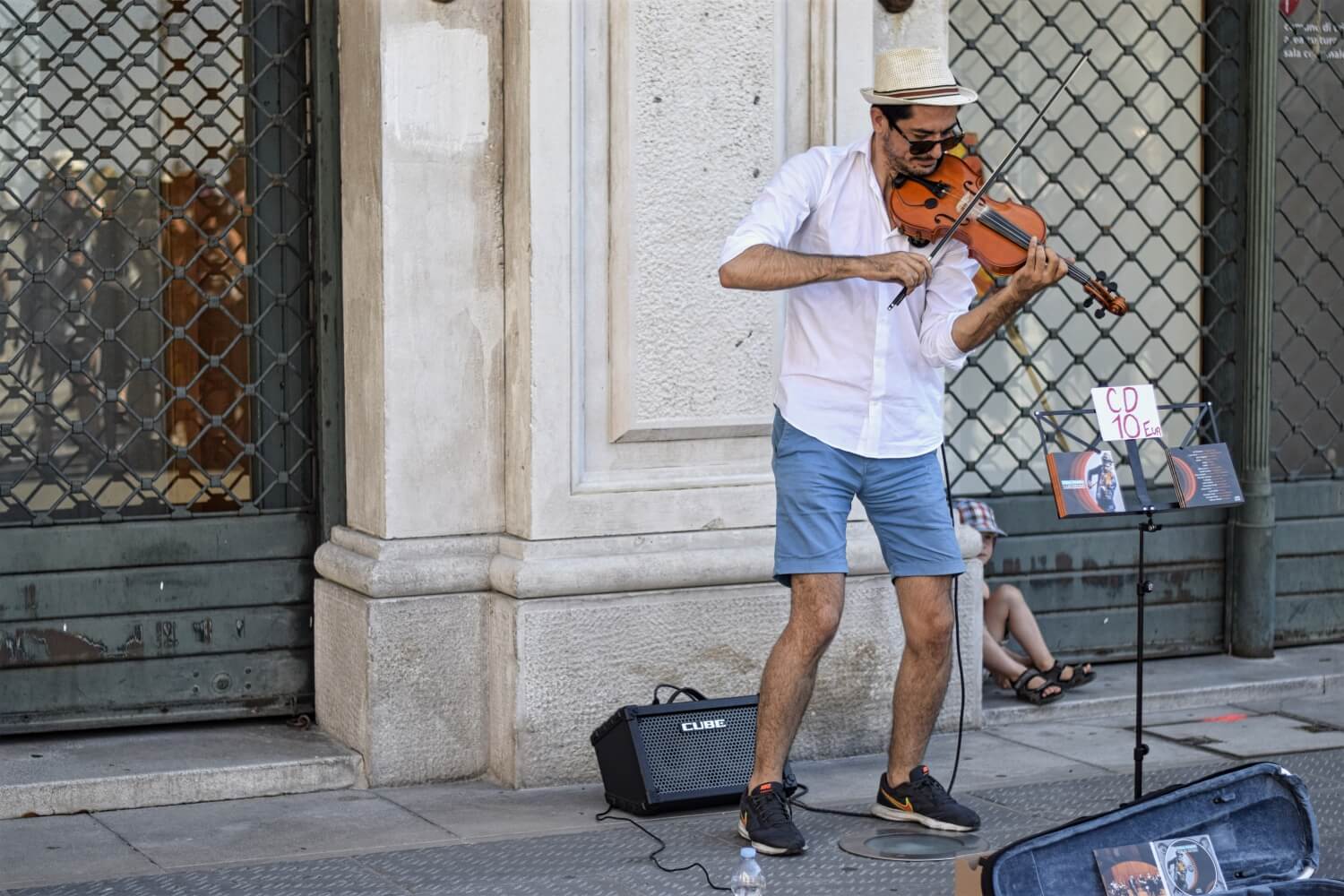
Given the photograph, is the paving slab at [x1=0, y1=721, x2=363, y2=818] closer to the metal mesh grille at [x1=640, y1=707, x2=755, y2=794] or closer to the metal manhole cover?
the metal mesh grille at [x1=640, y1=707, x2=755, y2=794]

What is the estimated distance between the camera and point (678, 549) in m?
6.03

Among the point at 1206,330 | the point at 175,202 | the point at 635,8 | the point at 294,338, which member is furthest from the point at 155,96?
the point at 1206,330

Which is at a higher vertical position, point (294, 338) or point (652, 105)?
point (652, 105)

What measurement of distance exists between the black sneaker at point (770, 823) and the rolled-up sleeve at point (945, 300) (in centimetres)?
120

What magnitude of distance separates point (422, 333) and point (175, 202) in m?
0.92

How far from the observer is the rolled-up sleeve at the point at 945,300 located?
5.22 m

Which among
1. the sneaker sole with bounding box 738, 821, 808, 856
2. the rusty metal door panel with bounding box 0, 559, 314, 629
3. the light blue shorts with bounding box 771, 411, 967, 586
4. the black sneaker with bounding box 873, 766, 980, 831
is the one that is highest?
the light blue shorts with bounding box 771, 411, 967, 586

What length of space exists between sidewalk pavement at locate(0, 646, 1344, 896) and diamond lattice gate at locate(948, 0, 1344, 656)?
3.07ft

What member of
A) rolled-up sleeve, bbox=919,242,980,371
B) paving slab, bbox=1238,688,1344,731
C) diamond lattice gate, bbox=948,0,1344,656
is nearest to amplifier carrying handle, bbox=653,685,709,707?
rolled-up sleeve, bbox=919,242,980,371

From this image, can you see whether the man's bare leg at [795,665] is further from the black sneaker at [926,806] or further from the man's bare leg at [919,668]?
the black sneaker at [926,806]

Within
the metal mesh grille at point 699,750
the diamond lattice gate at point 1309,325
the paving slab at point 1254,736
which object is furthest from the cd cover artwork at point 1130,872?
the diamond lattice gate at point 1309,325

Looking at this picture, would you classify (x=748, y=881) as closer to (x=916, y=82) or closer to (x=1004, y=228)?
(x=1004, y=228)

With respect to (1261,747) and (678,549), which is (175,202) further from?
(1261,747)

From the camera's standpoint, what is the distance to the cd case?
13.6 ft
